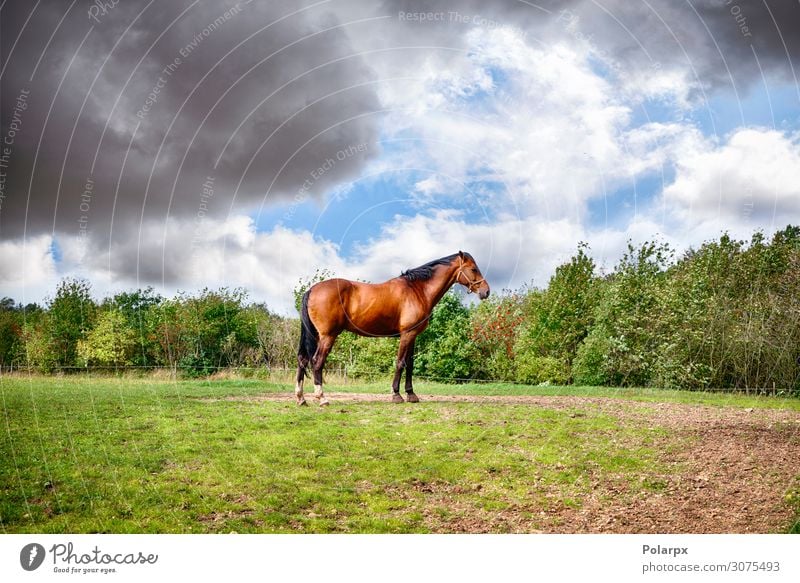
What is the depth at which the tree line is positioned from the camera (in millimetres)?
19719

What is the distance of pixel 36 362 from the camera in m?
18.4

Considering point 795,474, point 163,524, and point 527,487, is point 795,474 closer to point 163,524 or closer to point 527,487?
point 527,487

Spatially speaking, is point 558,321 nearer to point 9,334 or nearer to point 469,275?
point 469,275

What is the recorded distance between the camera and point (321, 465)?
9.27m

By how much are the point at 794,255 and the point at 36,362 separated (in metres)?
26.2

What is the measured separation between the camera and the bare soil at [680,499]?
8.20 metres

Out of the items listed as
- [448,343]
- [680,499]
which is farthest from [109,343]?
[680,499]

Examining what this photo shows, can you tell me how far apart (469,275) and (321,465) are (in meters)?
5.39

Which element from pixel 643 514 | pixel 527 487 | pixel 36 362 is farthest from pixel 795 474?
pixel 36 362

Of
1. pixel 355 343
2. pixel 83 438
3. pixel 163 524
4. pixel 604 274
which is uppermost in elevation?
pixel 604 274

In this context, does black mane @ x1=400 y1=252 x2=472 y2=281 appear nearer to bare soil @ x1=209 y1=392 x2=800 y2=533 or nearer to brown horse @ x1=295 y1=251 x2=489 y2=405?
brown horse @ x1=295 y1=251 x2=489 y2=405

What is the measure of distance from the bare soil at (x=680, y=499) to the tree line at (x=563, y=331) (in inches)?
407

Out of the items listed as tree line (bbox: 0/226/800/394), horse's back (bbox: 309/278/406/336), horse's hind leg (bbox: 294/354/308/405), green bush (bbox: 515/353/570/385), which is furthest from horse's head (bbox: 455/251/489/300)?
green bush (bbox: 515/353/570/385)

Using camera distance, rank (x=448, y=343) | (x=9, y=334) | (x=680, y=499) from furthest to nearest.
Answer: (x=448, y=343) → (x=9, y=334) → (x=680, y=499)
